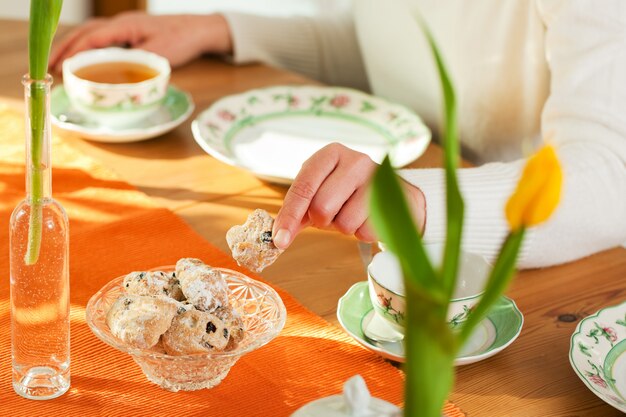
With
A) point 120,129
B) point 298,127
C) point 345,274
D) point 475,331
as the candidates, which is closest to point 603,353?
point 475,331

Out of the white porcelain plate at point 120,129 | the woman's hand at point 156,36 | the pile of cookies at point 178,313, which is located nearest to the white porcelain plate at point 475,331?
the pile of cookies at point 178,313

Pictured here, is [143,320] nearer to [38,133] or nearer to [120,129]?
[38,133]

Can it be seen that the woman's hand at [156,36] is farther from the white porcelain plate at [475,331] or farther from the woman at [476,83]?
the white porcelain plate at [475,331]

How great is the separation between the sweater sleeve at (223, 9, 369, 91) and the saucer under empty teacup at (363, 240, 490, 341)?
2.84 ft

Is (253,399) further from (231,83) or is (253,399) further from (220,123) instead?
(231,83)

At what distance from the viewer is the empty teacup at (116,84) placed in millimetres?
1380

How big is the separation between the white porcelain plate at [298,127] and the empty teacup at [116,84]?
89 mm

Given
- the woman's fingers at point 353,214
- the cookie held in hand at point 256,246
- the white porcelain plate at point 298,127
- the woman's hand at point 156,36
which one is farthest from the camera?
the woman's hand at point 156,36

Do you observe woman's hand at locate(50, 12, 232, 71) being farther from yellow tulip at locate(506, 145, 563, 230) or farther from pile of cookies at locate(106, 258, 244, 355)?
yellow tulip at locate(506, 145, 563, 230)

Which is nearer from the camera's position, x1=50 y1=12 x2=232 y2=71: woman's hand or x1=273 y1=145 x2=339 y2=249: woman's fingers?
x1=273 y1=145 x2=339 y2=249: woman's fingers

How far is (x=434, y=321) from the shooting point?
46 centimetres

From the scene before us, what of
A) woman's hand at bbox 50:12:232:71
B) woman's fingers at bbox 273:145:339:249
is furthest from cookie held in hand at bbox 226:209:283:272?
woman's hand at bbox 50:12:232:71

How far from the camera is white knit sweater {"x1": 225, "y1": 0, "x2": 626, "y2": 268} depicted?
46.6 inches

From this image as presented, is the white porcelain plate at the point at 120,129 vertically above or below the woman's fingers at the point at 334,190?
below
